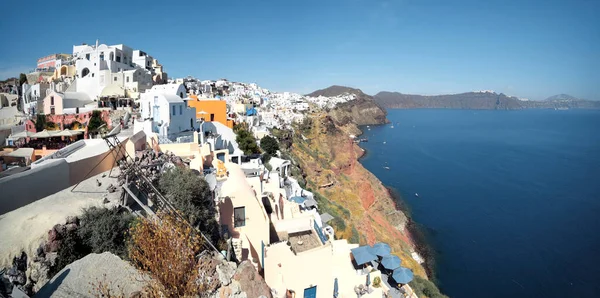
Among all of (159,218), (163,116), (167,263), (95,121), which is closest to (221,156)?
(163,116)

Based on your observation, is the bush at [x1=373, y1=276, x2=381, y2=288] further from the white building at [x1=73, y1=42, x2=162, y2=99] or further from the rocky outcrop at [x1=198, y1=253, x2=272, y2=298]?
the white building at [x1=73, y1=42, x2=162, y2=99]

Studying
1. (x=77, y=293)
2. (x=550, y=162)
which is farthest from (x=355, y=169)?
(x=550, y=162)

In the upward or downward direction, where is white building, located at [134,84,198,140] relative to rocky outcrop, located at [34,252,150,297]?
upward

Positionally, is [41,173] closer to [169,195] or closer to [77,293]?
[169,195]

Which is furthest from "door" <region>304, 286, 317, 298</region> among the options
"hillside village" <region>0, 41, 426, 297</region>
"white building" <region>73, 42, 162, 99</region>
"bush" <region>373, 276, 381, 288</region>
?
"white building" <region>73, 42, 162, 99</region>

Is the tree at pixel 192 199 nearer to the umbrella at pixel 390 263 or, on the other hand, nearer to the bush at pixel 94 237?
the bush at pixel 94 237

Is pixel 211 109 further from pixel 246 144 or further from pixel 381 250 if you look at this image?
pixel 381 250
